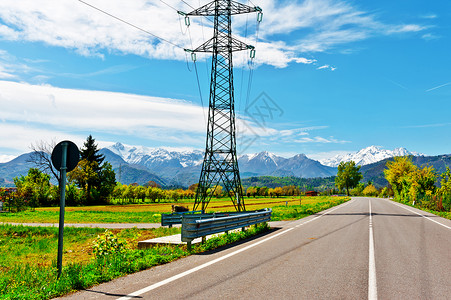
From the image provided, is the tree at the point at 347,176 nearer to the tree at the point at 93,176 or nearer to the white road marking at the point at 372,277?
the tree at the point at 93,176

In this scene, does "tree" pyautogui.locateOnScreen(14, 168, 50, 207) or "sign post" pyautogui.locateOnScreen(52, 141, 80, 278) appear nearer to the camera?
"sign post" pyautogui.locateOnScreen(52, 141, 80, 278)

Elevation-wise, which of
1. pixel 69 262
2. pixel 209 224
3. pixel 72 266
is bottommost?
pixel 69 262

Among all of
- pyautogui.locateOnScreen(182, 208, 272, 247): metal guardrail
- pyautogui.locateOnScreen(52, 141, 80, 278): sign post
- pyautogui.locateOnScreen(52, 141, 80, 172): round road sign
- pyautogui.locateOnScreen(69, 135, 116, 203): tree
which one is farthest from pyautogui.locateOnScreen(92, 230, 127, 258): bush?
pyautogui.locateOnScreen(69, 135, 116, 203): tree

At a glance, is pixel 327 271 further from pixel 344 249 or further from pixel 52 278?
pixel 52 278

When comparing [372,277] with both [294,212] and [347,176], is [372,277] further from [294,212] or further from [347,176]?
[347,176]

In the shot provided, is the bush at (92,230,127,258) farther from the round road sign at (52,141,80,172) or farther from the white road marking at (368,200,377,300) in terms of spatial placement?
the white road marking at (368,200,377,300)

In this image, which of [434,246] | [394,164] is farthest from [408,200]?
[434,246]

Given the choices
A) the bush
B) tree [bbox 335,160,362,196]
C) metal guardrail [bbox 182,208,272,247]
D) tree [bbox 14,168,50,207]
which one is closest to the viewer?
the bush

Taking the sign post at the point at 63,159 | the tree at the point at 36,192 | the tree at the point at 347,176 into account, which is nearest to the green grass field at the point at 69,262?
the sign post at the point at 63,159

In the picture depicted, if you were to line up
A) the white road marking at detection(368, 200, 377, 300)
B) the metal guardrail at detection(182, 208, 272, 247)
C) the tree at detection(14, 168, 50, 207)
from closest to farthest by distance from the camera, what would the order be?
the white road marking at detection(368, 200, 377, 300) → the metal guardrail at detection(182, 208, 272, 247) → the tree at detection(14, 168, 50, 207)

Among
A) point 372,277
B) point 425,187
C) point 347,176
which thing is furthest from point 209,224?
point 347,176

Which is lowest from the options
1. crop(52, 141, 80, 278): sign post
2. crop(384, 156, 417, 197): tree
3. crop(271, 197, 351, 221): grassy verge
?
crop(271, 197, 351, 221): grassy verge

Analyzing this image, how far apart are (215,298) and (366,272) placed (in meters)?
3.88

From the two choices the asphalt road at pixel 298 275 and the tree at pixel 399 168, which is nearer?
the asphalt road at pixel 298 275
